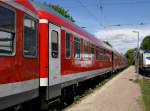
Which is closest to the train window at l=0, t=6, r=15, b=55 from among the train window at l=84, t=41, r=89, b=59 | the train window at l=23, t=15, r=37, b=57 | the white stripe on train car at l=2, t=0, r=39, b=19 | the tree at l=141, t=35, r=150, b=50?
the white stripe on train car at l=2, t=0, r=39, b=19

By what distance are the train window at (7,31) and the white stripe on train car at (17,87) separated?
2.20 ft

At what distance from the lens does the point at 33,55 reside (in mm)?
10211

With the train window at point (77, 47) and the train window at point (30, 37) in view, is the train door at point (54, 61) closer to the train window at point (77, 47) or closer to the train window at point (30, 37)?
the train window at point (30, 37)

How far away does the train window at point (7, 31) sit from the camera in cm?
816

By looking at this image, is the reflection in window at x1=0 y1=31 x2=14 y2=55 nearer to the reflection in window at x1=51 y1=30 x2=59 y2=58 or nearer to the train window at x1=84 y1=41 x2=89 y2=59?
the reflection in window at x1=51 y1=30 x2=59 y2=58

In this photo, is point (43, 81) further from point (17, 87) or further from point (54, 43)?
point (17, 87)

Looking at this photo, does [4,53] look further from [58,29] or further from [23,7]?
[58,29]

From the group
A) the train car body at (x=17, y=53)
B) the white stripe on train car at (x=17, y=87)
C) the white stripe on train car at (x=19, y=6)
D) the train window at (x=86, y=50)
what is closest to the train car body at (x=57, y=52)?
the train car body at (x=17, y=53)

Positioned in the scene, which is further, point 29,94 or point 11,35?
point 29,94

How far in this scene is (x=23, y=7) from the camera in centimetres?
930

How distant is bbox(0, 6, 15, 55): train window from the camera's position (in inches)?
321

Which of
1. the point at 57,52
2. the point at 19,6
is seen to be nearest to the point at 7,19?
the point at 19,6

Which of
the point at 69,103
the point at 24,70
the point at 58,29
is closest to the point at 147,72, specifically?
the point at 69,103

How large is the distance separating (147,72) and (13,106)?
43855 mm
